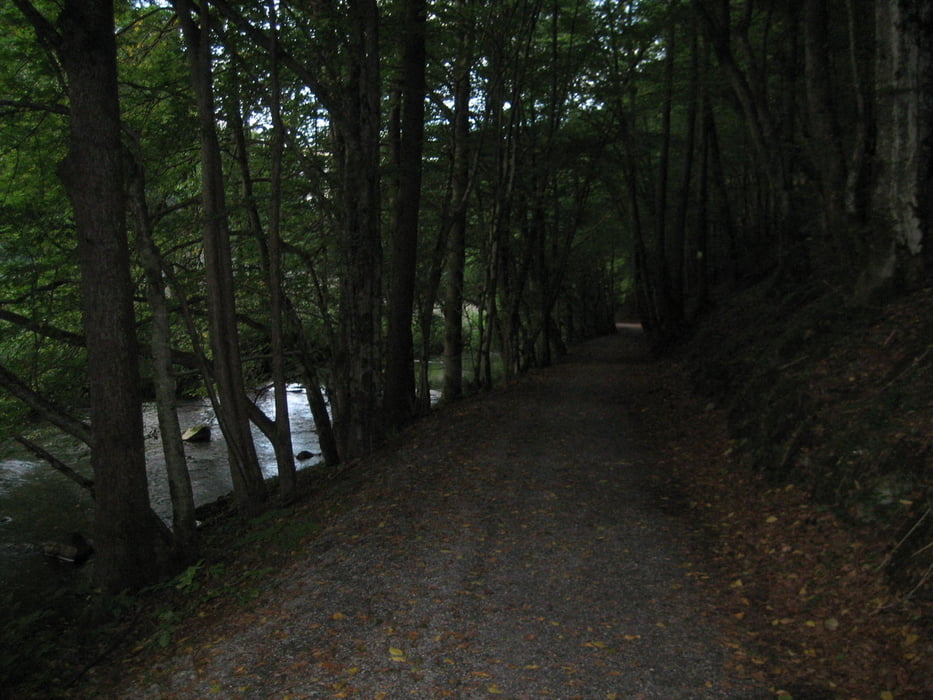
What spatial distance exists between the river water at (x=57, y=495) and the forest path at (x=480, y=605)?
446 centimetres

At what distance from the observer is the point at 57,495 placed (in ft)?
51.3

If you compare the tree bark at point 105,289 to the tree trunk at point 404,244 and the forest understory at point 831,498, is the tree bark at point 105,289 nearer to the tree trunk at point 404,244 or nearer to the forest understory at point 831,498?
the tree trunk at point 404,244

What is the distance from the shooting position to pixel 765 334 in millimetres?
11766

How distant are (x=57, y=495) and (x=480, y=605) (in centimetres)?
1412

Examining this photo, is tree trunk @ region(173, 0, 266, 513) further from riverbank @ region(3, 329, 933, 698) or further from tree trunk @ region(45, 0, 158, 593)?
tree trunk @ region(45, 0, 158, 593)

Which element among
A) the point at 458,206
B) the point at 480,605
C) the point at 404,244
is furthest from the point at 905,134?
the point at 458,206

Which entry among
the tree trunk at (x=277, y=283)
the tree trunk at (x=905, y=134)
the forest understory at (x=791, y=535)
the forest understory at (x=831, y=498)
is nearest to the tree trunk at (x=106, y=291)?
the forest understory at (x=791, y=535)

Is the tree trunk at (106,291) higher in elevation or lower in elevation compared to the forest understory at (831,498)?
higher

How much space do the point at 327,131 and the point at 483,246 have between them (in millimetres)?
4576

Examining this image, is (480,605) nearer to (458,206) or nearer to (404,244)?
(404,244)

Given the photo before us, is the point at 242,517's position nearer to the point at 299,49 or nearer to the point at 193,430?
the point at 299,49

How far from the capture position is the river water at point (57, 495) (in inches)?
436

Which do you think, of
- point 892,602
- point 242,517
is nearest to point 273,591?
point 242,517

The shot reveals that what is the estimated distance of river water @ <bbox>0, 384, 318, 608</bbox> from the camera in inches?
436
